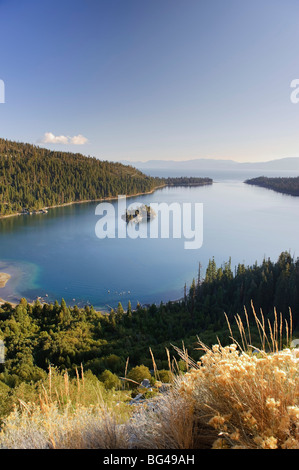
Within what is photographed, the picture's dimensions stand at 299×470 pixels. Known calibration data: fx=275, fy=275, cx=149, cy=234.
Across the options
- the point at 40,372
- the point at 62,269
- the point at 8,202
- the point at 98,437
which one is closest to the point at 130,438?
the point at 98,437

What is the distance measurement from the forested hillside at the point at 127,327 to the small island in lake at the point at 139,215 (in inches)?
1428

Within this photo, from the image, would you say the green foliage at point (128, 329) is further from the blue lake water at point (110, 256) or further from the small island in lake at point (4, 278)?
the small island in lake at point (4, 278)

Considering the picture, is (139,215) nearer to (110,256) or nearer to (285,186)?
(110,256)

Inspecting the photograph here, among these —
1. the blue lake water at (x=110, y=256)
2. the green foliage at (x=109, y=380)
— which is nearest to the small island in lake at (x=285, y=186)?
the blue lake water at (x=110, y=256)

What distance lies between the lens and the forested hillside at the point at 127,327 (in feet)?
41.1

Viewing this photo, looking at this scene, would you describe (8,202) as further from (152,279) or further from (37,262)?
(152,279)

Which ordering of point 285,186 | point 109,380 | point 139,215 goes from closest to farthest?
point 109,380, point 139,215, point 285,186

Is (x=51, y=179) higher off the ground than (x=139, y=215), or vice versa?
(x=51, y=179)

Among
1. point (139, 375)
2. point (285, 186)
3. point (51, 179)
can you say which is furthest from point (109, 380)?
point (285, 186)

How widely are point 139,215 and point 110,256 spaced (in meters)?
29.4

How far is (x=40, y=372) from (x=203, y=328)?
48.7ft

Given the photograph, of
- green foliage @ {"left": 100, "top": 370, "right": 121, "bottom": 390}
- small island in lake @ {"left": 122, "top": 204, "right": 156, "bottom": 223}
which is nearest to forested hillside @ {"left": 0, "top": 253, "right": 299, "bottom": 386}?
green foliage @ {"left": 100, "top": 370, "right": 121, "bottom": 390}

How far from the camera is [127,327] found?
2075cm

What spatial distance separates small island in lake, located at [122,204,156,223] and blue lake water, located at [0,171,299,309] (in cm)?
803
